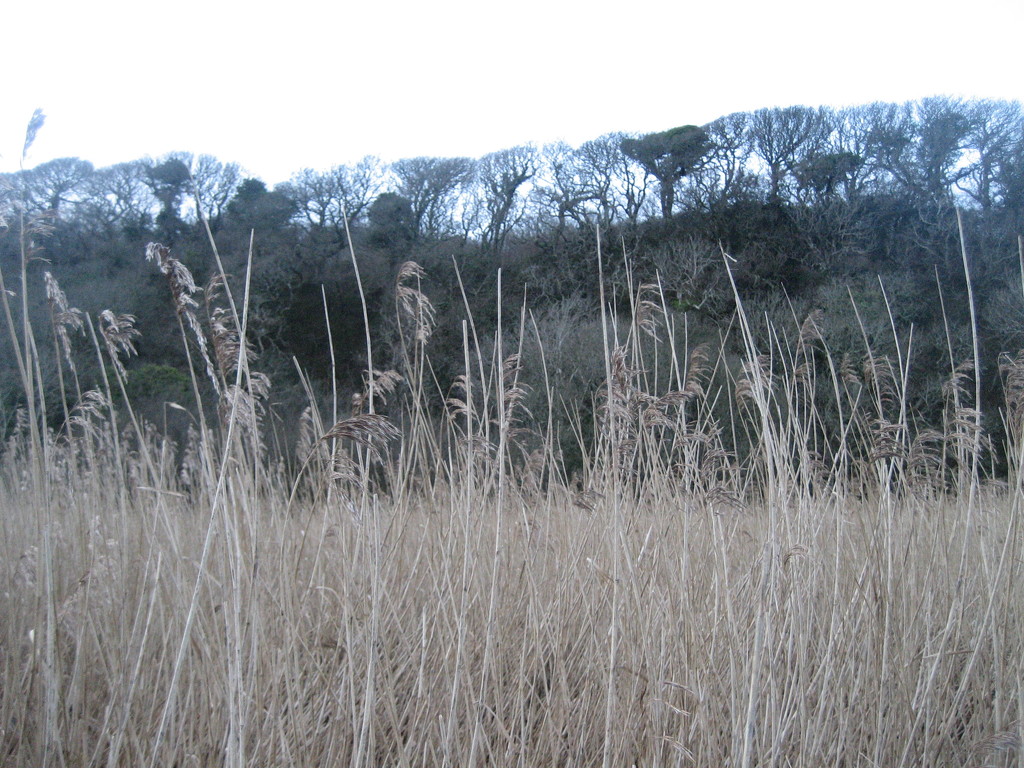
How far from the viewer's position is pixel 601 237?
10156 mm

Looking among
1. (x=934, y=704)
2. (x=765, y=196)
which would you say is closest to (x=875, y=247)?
(x=765, y=196)

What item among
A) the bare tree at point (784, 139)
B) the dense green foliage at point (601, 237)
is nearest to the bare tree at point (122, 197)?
the dense green foliage at point (601, 237)

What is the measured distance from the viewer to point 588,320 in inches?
480

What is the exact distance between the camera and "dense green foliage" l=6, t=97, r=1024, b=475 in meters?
10.4

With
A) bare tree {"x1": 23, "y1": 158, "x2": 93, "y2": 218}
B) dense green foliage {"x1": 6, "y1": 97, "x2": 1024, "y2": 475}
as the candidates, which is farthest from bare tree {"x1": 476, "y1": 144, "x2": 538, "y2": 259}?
bare tree {"x1": 23, "y1": 158, "x2": 93, "y2": 218}

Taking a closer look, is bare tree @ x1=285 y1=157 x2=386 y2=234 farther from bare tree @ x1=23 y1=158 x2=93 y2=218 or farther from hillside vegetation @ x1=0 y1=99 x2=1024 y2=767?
hillside vegetation @ x1=0 y1=99 x2=1024 y2=767

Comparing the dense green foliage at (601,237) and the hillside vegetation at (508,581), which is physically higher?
the dense green foliage at (601,237)

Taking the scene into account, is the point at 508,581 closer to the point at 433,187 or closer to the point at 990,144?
the point at 990,144

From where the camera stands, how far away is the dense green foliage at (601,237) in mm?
10383

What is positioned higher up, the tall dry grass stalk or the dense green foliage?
the dense green foliage

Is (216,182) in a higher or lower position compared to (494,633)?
higher

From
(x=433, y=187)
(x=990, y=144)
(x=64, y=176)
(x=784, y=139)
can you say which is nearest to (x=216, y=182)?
(x=433, y=187)

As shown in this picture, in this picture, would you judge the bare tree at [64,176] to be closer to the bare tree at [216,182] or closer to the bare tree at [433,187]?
the bare tree at [216,182]

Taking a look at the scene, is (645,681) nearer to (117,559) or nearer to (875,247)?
(117,559)
